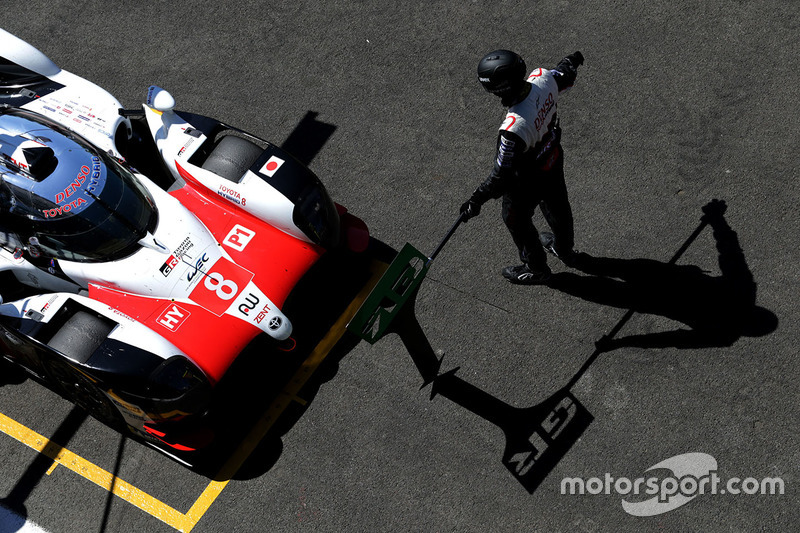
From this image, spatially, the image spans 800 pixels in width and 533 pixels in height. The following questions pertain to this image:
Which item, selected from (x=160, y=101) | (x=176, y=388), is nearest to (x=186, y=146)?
(x=160, y=101)

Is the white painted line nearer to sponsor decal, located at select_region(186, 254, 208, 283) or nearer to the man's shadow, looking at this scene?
sponsor decal, located at select_region(186, 254, 208, 283)

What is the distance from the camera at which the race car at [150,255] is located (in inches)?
172

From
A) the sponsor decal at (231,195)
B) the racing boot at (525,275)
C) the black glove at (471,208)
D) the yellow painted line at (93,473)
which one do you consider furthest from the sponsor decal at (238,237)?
the racing boot at (525,275)

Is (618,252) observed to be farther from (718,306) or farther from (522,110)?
(522,110)

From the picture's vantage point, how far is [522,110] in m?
4.24

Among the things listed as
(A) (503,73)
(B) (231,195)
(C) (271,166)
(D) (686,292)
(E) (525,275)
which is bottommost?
(B) (231,195)

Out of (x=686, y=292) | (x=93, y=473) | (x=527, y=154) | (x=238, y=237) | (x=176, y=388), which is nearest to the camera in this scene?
(x=176, y=388)

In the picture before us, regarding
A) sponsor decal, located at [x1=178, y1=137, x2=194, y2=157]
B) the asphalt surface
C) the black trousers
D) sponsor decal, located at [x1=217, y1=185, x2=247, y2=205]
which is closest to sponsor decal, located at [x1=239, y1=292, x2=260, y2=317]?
sponsor decal, located at [x1=217, y1=185, x2=247, y2=205]

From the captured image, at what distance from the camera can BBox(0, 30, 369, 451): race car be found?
437 cm

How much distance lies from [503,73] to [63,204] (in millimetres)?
2920

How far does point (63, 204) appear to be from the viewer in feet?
Result: 15.4

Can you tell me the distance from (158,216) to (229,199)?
49cm

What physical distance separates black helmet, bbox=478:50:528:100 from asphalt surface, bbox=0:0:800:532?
5.37 feet

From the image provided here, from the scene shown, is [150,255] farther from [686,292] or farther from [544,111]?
[686,292]
